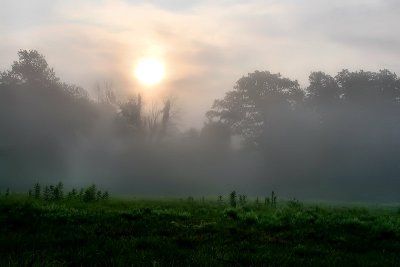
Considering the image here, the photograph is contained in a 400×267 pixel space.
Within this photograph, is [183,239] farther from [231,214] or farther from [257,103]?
[257,103]

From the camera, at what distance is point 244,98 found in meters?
80.8

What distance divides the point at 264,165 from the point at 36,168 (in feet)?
123

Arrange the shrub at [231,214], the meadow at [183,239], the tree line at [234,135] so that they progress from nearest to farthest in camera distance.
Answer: the meadow at [183,239] < the shrub at [231,214] < the tree line at [234,135]

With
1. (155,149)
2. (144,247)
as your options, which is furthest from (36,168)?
(144,247)

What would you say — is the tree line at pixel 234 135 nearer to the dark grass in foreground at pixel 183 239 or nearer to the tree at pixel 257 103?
the tree at pixel 257 103

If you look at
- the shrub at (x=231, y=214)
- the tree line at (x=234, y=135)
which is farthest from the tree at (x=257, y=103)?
the shrub at (x=231, y=214)

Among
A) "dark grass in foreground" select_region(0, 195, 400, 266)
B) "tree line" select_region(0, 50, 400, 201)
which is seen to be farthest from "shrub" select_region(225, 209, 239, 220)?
"tree line" select_region(0, 50, 400, 201)

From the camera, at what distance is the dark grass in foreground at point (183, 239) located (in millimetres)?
8718

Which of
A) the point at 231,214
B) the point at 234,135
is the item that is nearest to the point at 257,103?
the point at 234,135

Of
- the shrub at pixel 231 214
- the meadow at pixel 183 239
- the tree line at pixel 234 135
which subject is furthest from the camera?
the tree line at pixel 234 135

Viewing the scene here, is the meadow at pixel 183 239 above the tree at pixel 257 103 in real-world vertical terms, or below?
below

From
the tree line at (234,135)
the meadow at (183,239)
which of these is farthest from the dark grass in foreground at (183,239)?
the tree line at (234,135)

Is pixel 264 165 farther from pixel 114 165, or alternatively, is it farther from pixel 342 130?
pixel 114 165

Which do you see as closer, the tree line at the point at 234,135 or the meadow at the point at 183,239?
the meadow at the point at 183,239
